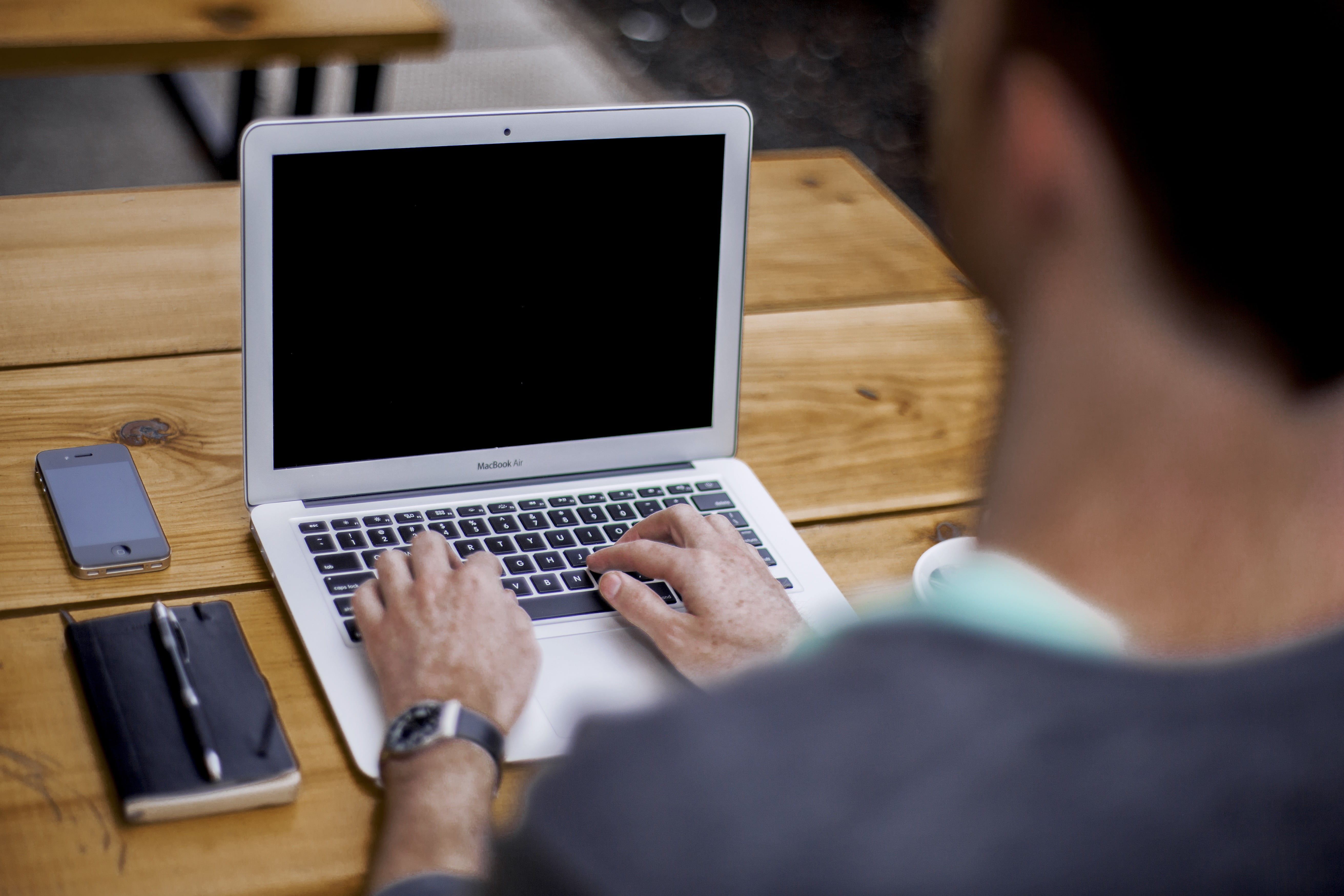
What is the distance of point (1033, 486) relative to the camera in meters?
0.50

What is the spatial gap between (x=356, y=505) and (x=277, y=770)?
28cm

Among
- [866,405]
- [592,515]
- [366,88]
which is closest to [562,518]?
[592,515]

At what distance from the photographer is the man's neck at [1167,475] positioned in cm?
46

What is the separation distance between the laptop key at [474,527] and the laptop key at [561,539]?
5 centimetres

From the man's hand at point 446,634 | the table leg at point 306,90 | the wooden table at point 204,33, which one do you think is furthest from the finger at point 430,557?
the table leg at point 306,90

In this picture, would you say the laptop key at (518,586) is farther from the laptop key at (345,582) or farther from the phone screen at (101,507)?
the phone screen at (101,507)

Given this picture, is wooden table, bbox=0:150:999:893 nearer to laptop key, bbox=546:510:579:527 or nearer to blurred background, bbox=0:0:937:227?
laptop key, bbox=546:510:579:527

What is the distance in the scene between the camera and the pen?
77 cm

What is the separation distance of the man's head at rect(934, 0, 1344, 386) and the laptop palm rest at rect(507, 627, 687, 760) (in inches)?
18.4

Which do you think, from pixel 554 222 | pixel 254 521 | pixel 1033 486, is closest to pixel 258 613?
pixel 254 521

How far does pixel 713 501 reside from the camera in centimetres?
108

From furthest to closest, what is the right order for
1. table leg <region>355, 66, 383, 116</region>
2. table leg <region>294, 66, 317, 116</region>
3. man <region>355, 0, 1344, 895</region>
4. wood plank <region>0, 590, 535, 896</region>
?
table leg <region>294, 66, 317, 116</region> < table leg <region>355, 66, 383, 116</region> < wood plank <region>0, 590, 535, 896</region> < man <region>355, 0, 1344, 895</region>

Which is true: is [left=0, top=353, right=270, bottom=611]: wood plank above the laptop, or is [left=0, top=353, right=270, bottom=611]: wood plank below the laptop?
below

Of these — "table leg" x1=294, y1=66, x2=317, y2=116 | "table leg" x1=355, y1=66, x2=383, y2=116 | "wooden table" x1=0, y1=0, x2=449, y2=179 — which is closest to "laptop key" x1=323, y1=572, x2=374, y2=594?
"wooden table" x1=0, y1=0, x2=449, y2=179
